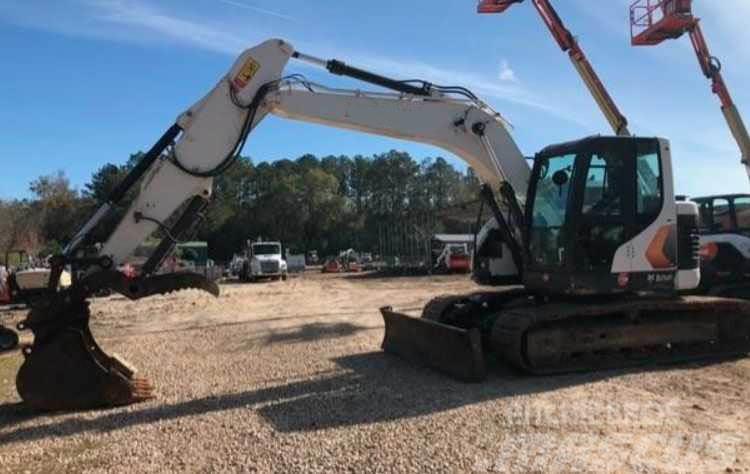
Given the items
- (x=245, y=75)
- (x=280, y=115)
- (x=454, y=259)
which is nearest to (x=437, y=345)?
(x=280, y=115)

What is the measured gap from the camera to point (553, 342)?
906cm

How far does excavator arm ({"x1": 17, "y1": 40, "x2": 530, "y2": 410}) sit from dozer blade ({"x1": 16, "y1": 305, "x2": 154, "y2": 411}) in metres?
0.01

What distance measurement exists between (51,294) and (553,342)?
5808 millimetres

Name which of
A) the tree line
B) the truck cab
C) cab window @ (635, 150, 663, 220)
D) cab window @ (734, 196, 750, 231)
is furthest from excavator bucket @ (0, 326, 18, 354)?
the tree line

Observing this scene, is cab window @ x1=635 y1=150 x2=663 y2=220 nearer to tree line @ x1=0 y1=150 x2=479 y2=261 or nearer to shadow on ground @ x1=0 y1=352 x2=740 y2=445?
shadow on ground @ x1=0 y1=352 x2=740 y2=445

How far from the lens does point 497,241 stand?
→ 1053 cm

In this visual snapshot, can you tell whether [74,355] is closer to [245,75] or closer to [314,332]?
[245,75]

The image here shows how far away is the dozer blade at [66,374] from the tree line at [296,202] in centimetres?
4929

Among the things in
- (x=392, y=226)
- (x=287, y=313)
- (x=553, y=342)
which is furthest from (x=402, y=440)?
(x=392, y=226)

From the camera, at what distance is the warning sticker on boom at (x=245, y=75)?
916 centimetres

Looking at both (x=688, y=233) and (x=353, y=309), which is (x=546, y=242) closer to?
(x=688, y=233)

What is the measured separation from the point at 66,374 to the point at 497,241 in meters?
5.85

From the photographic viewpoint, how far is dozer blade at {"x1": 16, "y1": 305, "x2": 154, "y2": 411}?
7.75 meters

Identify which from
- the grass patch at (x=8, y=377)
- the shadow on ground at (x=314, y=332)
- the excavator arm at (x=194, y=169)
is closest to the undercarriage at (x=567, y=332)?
the excavator arm at (x=194, y=169)
